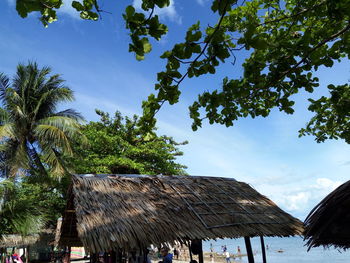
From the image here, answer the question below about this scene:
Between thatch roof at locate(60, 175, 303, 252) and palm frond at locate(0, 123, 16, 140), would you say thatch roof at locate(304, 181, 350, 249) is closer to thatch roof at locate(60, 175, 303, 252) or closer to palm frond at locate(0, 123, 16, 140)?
thatch roof at locate(60, 175, 303, 252)

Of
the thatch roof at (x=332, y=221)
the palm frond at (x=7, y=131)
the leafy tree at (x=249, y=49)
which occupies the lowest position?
the thatch roof at (x=332, y=221)

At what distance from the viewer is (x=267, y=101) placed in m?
4.06

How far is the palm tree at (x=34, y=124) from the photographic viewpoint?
11.4m

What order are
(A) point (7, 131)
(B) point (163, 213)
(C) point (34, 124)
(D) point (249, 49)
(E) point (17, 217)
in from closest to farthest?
1. (D) point (249, 49)
2. (B) point (163, 213)
3. (E) point (17, 217)
4. (A) point (7, 131)
5. (C) point (34, 124)

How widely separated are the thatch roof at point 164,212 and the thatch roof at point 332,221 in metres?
1.85

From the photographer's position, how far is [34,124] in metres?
12.4

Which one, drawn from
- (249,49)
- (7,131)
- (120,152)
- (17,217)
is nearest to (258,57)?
(249,49)

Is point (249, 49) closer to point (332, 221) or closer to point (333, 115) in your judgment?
point (332, 221)

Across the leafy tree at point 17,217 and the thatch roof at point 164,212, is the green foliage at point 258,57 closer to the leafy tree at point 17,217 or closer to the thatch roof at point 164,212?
the thatch roof at point 164,212

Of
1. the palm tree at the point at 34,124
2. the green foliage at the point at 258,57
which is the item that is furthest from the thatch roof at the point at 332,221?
the palm tree at the point at 34,124

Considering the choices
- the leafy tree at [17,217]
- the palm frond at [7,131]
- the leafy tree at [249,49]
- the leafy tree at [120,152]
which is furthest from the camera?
the leafy tree at [120,152]

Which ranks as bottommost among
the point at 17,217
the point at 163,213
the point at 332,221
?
the point at 332,221

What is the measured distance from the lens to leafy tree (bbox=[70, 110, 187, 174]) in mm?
14375

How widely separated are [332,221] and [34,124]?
1190cm
